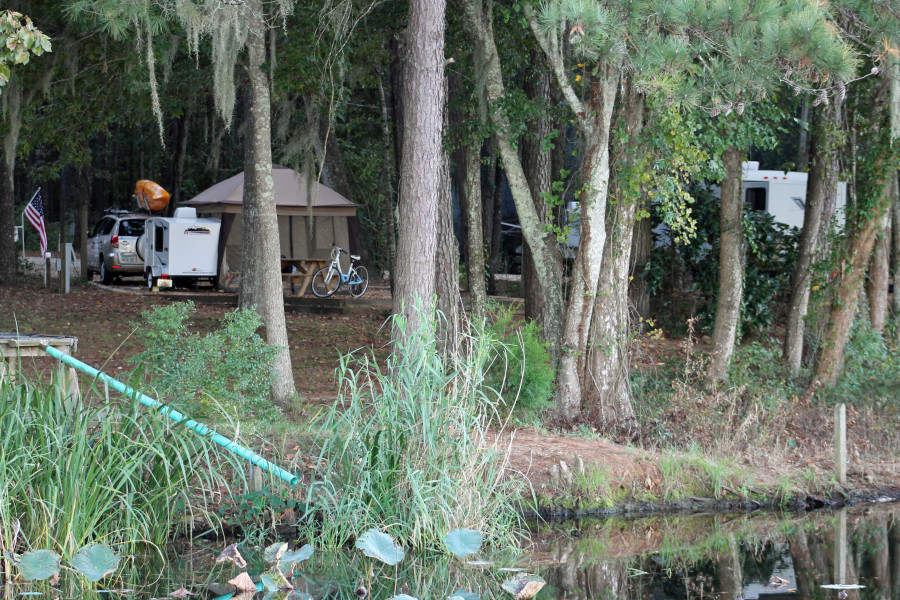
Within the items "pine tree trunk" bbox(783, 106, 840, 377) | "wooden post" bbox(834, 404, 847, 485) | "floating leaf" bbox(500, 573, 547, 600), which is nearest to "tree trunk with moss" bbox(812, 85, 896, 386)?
"pine tree trunk" bbox(783, 106, 840, 377)

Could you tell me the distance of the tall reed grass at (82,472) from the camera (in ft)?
17.3

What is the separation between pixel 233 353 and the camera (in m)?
7.44

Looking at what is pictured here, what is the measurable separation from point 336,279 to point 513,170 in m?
8.38

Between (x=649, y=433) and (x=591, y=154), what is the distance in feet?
9.37

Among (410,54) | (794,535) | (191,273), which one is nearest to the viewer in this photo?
(794,535)

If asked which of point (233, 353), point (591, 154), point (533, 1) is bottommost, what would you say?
point (233, 353)

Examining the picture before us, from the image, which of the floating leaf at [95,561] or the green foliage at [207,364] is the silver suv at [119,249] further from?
the floating leaf at [95,561]

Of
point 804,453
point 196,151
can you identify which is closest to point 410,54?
point 804,453

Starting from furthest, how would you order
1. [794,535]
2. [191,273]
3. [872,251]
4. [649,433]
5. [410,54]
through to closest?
[191,273] → [872,251] → [649,433] → [410,54] → [794,535]

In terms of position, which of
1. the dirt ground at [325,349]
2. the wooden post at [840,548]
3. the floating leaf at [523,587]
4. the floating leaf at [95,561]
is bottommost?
the wooden post at [840,548]

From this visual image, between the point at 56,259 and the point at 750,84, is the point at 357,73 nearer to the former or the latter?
the point at 750,84

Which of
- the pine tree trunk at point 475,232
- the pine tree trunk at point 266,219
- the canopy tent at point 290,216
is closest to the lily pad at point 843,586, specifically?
the pine tree trunk at point 266,219

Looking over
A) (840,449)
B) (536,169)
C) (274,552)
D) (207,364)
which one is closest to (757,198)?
(536,169)

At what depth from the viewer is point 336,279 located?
Answer: 58.3 feet
